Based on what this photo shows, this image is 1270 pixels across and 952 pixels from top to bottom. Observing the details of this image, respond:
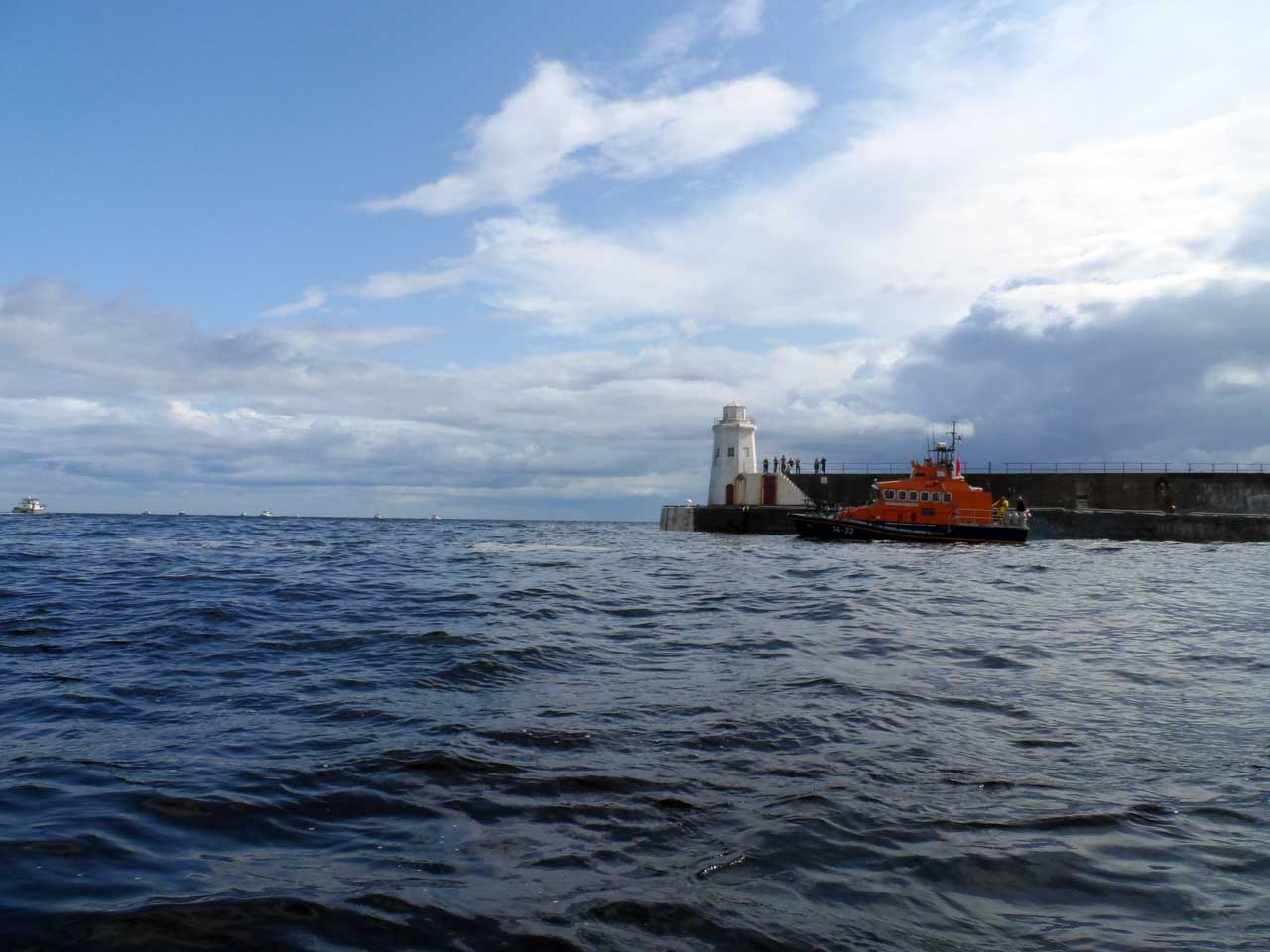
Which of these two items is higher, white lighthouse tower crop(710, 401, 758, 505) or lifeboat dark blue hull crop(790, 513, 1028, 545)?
white lighthouse tower crop(710, 401, 758, 505)

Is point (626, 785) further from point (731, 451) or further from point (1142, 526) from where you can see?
point (731, 451)

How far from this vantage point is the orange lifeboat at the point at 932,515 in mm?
35656

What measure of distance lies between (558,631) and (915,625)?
5141 mm

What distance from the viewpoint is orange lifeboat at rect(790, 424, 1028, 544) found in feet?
117

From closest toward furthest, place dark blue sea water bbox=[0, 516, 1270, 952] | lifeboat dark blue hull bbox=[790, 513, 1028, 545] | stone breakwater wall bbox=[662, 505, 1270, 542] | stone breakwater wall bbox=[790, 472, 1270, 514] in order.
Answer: dark blue sea water bbox=[0, 516, 1270, 952] → lifeboat dark blue hull bbox=[790, 513, 1028, 545] → stone breakwater wall bbox=[662, 505, 1270, 542] → stone breakwater wall bbox=[790, 472, 1270, 514]

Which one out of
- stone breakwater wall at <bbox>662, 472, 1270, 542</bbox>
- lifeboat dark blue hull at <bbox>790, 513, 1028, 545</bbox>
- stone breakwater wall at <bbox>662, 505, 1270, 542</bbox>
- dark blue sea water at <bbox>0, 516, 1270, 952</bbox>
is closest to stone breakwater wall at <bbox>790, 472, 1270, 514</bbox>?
stone breakwater wall at <bbox>662, 472, 1270, 542</bbox>

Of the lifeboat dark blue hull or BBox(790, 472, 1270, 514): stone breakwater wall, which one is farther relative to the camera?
BBox(790, 472, 1270, 514): stone breakwater wall

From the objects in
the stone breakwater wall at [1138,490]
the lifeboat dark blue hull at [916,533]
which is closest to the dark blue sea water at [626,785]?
the lifeboat dark blue hull at [916,533]

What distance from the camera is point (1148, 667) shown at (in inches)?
349

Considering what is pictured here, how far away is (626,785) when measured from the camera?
16.2 feet

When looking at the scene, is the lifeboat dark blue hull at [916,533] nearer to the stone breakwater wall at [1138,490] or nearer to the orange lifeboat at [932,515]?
the orange lifeboat at [932,515]

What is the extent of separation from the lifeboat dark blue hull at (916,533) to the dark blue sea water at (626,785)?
24163 mm

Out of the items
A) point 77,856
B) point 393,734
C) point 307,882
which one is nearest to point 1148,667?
point 393,734

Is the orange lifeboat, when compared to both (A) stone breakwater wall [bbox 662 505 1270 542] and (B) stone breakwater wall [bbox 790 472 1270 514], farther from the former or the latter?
(B) stone breakwater wall [bbox 790 472 1270 514]
